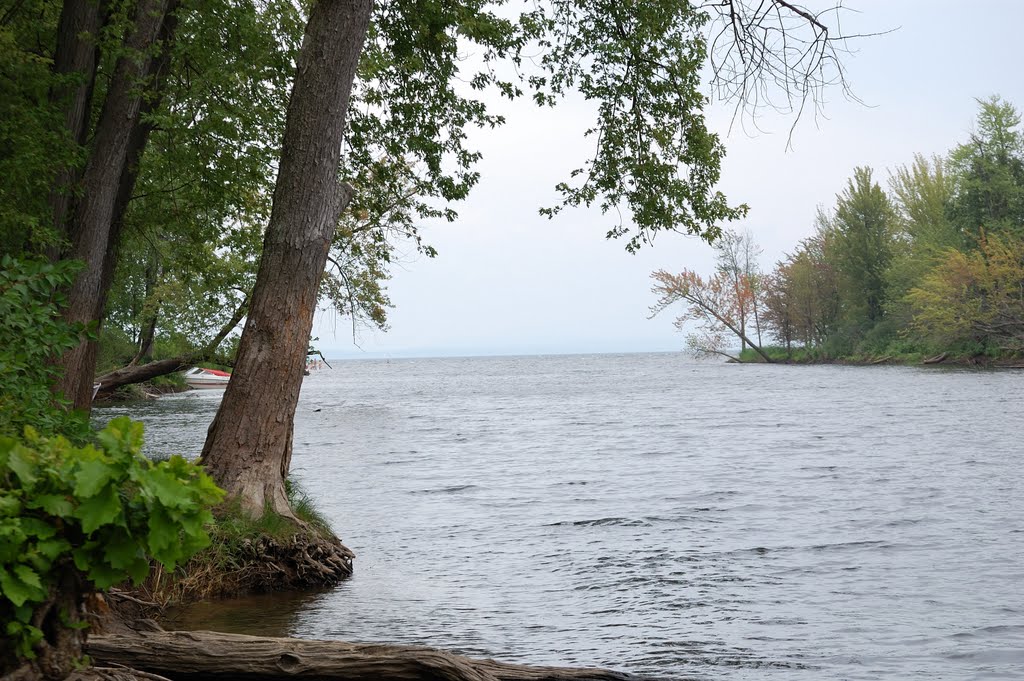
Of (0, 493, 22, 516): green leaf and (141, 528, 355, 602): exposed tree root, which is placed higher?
(0, 493, 22, 516): green leaf

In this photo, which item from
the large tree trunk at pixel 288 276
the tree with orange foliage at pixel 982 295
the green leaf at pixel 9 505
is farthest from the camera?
the tree with orange foliage at pixel 982 295

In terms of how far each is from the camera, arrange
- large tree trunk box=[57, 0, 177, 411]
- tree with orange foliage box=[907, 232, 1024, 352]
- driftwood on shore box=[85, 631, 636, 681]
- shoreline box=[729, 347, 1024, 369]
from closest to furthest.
→ driftwood on shore box=[85, 631, 636, 681]
large tree trunk box=[57, 0, 177, 411]
tree with orange foliage box=[907, 232, 1024, 352]
shoreline box=[729, 347, 1024, 369]

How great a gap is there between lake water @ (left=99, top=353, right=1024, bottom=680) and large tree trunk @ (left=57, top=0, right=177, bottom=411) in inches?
161

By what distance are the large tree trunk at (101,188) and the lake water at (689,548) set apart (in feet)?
13.4

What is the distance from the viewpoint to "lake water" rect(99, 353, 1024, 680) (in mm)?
7492

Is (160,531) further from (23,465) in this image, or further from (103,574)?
(23,465)

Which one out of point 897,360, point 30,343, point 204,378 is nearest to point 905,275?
point 897,360

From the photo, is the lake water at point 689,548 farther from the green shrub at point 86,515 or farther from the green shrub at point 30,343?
the green shrub at point 86,515

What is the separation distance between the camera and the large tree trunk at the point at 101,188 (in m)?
12.4

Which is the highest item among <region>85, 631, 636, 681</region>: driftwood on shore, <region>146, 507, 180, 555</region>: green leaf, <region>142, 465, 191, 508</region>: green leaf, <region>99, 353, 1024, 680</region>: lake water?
<region>142, 465, 191, 508</region>: green leaf

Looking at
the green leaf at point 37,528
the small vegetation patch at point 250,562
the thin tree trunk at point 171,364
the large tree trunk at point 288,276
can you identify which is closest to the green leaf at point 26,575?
the green leaf at point 37,528

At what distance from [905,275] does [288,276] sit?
2587 inches

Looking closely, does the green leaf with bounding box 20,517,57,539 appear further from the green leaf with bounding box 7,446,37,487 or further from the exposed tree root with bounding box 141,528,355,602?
the exposed tree root with bounding box 141,528,355,602

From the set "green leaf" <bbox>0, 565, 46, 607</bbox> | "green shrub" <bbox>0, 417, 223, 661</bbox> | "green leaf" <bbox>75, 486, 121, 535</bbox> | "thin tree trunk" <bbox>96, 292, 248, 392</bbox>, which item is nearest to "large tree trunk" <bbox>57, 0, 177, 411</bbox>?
"thin tree trunk" <bbox>96, 292, 248, 392</bbox>
